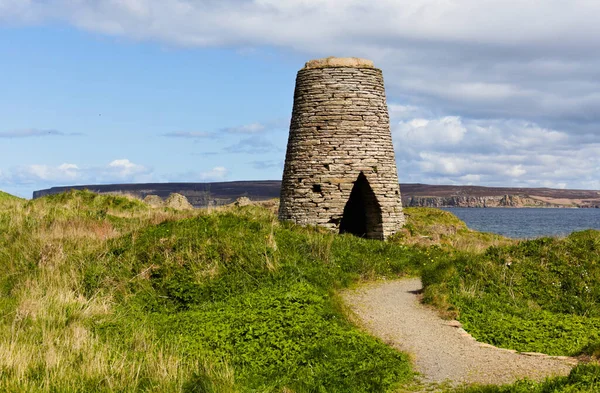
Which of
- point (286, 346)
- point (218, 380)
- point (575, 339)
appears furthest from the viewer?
point (575, 339)

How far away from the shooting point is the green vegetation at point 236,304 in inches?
356

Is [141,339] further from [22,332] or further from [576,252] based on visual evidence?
[576,252]

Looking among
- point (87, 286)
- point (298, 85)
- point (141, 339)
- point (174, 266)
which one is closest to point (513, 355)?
point (141, 339)

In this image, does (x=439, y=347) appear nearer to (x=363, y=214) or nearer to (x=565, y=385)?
(x=565, y=385)

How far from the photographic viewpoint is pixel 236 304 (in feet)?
40.1

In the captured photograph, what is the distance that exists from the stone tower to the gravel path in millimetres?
7274

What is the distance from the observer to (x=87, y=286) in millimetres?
13578

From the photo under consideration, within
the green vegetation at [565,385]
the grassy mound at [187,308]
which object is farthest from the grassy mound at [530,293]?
the grassy mound at [187,308]

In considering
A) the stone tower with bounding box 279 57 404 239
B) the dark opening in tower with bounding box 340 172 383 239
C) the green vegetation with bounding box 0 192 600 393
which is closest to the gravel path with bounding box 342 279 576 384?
the green vegetation with bounding box 0 192 600 393

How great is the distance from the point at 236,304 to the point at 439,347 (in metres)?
3.57

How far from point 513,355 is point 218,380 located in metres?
4.36

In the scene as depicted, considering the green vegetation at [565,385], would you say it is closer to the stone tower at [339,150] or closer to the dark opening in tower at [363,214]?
the stone tower at [339,150]

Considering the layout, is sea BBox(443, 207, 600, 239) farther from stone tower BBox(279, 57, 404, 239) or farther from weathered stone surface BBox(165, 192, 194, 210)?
weathered stone surface BBox(165, 192, 194, 210)

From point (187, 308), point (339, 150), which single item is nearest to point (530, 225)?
point (339, 150)
